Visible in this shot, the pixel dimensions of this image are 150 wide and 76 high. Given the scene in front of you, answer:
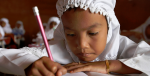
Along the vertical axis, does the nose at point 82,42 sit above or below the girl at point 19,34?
above

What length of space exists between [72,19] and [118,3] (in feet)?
8.50

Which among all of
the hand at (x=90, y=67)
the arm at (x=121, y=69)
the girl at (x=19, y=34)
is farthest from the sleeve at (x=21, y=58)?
the girl at (x=19, y=34)

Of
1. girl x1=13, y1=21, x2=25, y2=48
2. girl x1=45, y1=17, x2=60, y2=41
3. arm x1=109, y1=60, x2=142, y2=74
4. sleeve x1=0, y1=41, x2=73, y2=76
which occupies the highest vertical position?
sleeve x1=0, y1=41, x2=73, y2=76

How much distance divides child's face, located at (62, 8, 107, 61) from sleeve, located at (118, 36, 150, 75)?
0.14 m

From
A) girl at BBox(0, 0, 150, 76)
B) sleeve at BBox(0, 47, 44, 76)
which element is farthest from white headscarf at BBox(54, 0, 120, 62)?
sleeve at BBox(0, 47, 44, 76)

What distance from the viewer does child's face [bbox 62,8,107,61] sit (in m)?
0.43

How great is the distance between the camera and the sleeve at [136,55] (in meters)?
0.45

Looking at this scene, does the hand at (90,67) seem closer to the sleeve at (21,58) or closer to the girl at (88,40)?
the girl at (88,40)

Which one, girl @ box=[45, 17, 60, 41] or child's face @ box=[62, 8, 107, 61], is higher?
child's face @ box=[62, 8, 107, 61]

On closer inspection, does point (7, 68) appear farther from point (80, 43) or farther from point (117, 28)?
point (117, 28)

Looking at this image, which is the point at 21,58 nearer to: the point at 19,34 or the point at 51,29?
the point at 51,29

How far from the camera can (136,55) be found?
50cm

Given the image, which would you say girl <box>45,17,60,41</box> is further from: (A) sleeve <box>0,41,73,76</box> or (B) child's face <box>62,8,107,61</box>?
(B) child's face <box>62,8,107,61</box>

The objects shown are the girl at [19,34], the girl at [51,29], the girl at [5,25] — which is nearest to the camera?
the girl at [51,29]
